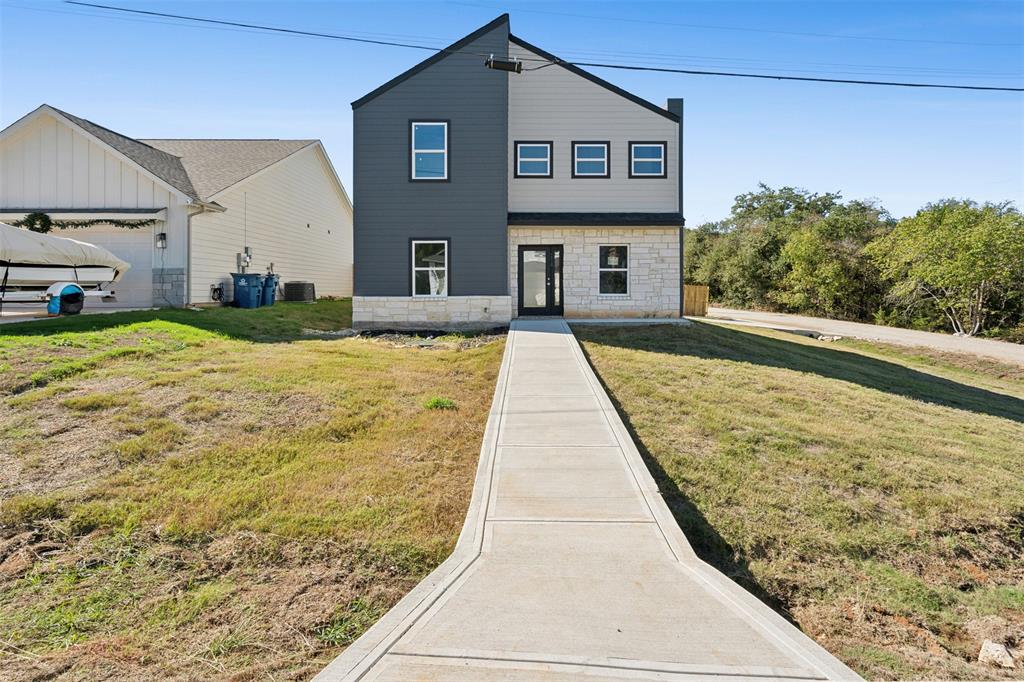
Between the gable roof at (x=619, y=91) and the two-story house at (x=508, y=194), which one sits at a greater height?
the gable roof at (x=619, y=91)

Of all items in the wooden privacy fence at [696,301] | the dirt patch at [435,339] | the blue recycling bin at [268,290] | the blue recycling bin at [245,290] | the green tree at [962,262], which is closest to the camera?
the dirt patch at [435,339]

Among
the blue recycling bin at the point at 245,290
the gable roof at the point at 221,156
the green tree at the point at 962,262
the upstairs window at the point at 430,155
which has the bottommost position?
the blue recycling bin at the point at 245,290

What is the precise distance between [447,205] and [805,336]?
1428 centimetres

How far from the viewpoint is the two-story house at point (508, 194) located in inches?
596

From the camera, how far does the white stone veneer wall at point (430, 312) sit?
15266 mm

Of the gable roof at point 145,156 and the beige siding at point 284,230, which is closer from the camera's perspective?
the gable roof at point 145,156

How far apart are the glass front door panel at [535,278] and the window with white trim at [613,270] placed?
1588 millimetres

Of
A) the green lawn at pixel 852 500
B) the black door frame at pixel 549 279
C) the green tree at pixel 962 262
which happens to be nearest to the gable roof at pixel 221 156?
the black door frame at pixel 549 279

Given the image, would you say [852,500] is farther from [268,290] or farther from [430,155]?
[268,290]

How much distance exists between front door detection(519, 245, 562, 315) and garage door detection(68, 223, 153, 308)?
1076cm

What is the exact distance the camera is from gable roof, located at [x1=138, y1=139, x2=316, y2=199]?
18578 mm

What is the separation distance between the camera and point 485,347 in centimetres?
1226

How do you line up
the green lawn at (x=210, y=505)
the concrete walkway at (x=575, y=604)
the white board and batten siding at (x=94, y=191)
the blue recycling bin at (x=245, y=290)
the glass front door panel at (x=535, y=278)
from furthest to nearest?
the blue recycling bin at (x=245, y=290)
the glass front door panel at (x=535, y=278)
the white board and batten siding at (x=94, y=191)
the green lawn at (x=210, y=505)
the concrete walkway at (x=575, y=604)

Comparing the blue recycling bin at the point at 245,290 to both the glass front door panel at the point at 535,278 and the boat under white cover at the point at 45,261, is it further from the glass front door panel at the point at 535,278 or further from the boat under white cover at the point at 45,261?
the glass front door panel at the point at 535,278
